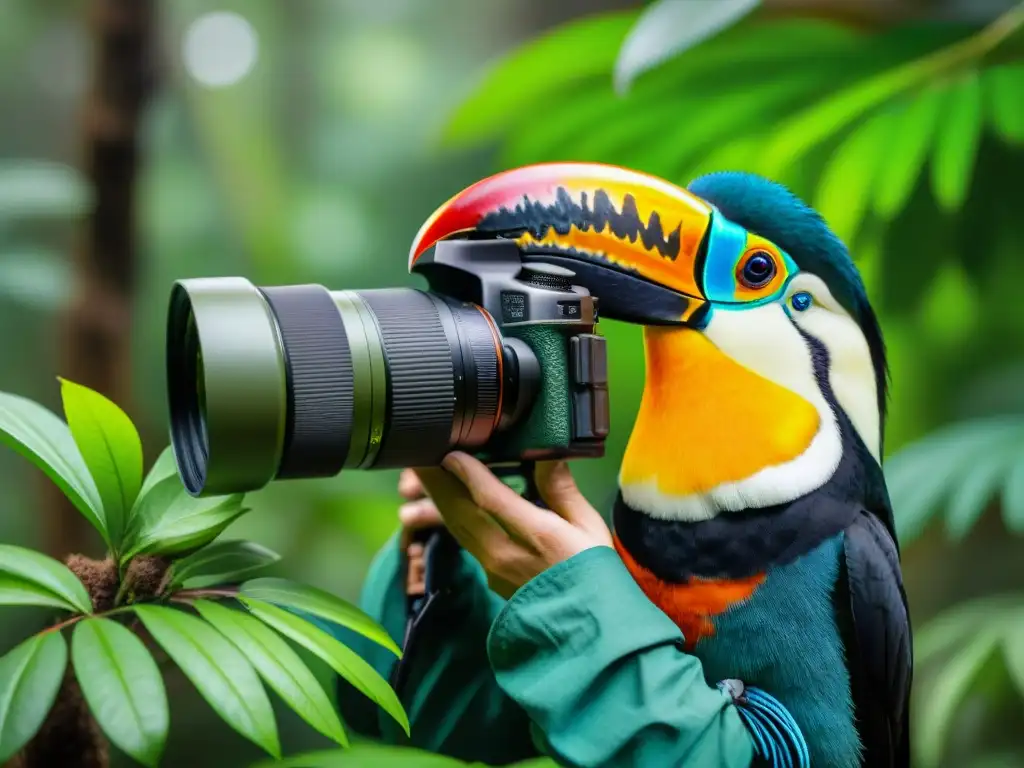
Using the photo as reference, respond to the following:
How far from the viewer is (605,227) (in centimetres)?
68

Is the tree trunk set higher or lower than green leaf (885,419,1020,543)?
higher

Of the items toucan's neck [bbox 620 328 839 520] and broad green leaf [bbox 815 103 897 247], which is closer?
toucan's neck [bbox 620 328 839 520]

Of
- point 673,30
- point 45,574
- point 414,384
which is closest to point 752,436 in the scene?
point 414,384

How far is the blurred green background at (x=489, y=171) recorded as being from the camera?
43.6 inches

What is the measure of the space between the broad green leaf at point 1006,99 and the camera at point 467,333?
57 cm

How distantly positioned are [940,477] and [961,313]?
1.02 ft

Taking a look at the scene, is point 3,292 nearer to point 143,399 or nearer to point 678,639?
point 143,399

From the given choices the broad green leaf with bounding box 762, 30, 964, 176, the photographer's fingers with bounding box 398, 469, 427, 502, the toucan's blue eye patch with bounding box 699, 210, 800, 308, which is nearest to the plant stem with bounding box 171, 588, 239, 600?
the photographer's fingers with bounding box 398, 469, 427, 502

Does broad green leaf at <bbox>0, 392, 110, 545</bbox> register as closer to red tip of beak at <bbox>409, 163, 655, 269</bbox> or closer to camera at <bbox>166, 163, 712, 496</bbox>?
camera at <bbox>166, 163, 712, 496</bbox>

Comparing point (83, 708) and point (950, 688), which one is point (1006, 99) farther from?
point (83, 708)

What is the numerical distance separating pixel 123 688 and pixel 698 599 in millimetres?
375

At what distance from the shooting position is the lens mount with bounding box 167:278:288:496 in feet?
1.84

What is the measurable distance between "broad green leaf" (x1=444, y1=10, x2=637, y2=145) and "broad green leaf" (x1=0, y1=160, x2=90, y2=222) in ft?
1.56

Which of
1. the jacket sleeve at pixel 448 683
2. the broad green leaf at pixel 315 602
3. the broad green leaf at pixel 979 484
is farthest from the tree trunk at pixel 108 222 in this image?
the broad green leaf at pixel 979 484
